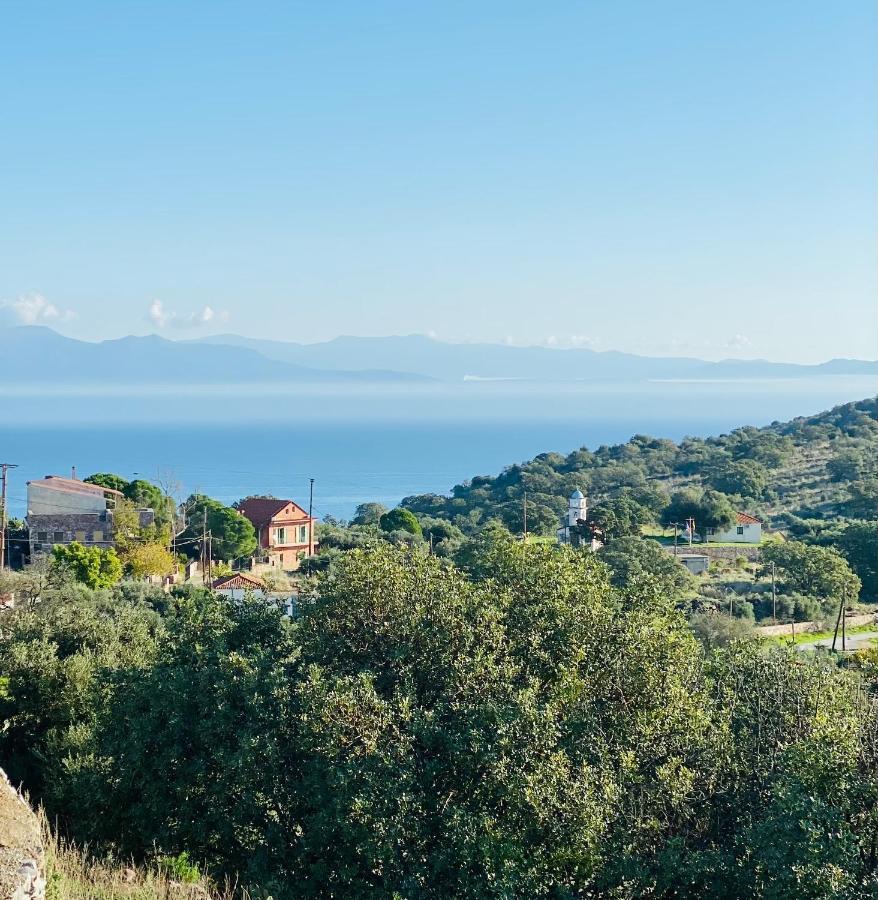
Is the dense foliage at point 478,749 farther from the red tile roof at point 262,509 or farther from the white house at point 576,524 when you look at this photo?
the white house at point 576,524

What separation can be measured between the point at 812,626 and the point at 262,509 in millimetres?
24142

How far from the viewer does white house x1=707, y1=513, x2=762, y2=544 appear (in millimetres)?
50750

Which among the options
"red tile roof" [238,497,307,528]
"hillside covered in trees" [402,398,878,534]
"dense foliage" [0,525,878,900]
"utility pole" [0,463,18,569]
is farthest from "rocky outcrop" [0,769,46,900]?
"hillside covered in trees" [402,398,878,534]

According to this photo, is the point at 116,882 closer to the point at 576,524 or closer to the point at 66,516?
the point at 66,516

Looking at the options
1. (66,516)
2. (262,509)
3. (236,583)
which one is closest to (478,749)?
(236,583)

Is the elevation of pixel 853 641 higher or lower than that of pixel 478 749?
lower

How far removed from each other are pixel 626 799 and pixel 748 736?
220 centimetres

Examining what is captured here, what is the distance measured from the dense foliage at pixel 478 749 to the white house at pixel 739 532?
3811 cm

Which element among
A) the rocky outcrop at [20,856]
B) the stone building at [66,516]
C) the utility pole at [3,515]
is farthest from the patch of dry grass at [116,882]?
the stone building at [66,516]

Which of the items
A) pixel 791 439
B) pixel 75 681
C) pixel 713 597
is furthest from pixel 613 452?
pixel 75 681

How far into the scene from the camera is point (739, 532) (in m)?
50.9

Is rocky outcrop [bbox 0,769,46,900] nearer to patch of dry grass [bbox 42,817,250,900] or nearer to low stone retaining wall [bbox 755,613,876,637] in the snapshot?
patch of dry grass [bbox 42,817,250,900]

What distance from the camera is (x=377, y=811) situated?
9422 millimetres

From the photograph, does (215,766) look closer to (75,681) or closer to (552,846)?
(552,846)
